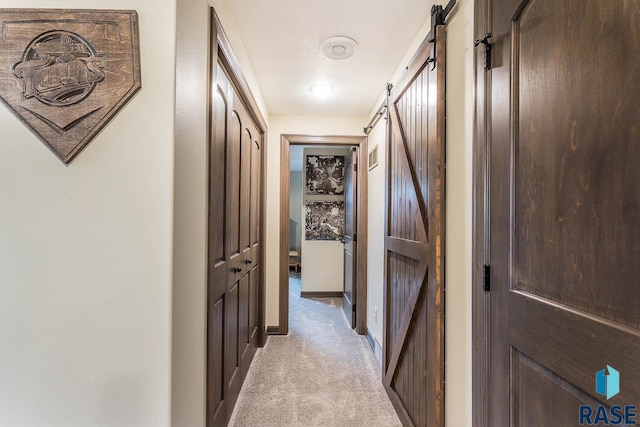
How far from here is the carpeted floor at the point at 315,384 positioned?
6.07 ft

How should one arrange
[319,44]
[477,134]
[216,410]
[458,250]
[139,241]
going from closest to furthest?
[139,241], [477,134], [458,250], [216,410], [319,44]

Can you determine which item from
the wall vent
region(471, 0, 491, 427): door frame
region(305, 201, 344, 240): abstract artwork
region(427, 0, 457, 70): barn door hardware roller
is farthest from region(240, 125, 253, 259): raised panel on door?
region(305, 201, 344, 240): abstract artwork

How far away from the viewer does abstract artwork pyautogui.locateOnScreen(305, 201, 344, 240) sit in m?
4.83

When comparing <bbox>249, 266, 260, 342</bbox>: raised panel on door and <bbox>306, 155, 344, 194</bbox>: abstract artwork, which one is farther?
<bbox>306, 155, 344, 194</bbox>: abstract artwork

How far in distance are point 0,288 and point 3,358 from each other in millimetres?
229

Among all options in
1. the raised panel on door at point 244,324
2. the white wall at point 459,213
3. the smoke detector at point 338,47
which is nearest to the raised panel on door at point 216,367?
the raised panel on door at point 244,324

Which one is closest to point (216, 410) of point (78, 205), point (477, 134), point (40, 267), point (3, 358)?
point (3, 358)

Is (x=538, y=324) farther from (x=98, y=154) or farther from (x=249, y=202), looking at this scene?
(x=249, y=202)

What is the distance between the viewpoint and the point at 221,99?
1.56 meters

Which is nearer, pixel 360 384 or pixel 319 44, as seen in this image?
pixel 319 44

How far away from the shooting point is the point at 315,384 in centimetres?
221

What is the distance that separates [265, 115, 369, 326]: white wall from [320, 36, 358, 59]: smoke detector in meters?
1.20

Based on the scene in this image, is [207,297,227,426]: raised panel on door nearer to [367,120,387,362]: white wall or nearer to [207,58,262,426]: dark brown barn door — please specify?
[207,58,262,426]: dark brown barn door

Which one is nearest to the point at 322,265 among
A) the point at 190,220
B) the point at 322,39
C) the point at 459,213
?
the point at 322,39
